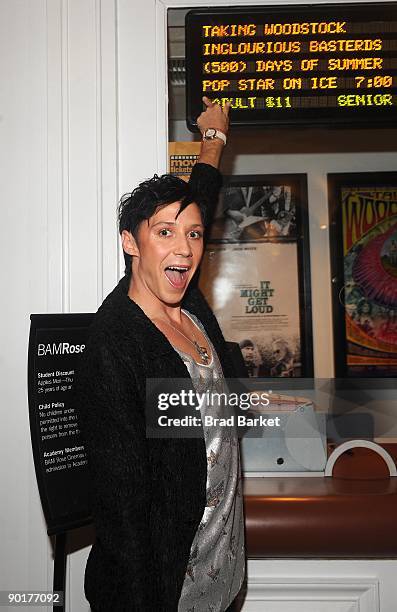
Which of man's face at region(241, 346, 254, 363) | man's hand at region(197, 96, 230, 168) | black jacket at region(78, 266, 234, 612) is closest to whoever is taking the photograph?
black jacket at region(78, 266, 234, 612)

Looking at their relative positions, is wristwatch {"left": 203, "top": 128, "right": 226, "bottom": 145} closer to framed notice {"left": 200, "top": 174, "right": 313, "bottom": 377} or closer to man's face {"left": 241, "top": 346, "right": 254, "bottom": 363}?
framed notice {"left": 200, "top": 174, "right": 313, "bottom": 377}

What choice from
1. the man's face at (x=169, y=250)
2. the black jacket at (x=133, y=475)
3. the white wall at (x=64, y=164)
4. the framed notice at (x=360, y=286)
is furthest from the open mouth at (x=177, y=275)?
the framed notice at (x=360, y=286)

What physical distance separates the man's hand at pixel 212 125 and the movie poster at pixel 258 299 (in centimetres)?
27

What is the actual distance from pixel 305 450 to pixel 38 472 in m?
0.79

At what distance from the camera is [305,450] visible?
73.0 inches

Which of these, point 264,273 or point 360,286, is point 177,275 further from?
point 360,286

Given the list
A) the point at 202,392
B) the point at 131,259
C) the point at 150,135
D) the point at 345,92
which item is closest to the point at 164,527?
the point at 202,392

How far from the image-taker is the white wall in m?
1.88

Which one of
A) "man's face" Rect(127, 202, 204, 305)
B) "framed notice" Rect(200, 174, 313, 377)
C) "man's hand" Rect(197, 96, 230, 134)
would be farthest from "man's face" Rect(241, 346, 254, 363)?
"man's hand" Rect(197, 96, 230, 134)

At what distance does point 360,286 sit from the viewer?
1.85 meters

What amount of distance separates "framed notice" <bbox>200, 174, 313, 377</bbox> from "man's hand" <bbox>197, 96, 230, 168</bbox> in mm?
158

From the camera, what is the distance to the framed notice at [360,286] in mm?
1848

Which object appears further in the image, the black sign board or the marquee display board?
the marquee display board

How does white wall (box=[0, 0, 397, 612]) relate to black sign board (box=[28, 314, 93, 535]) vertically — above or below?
above
